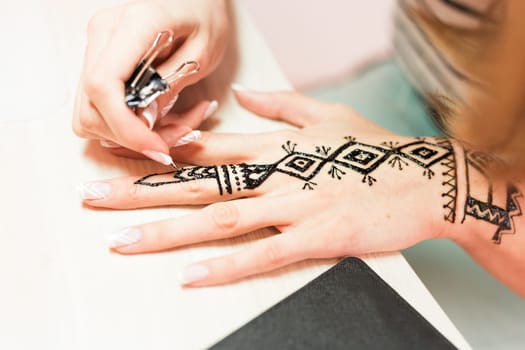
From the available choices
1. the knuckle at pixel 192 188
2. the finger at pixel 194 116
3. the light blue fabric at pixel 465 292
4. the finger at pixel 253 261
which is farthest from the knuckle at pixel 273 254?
the light blue fabric at pixel 465 292

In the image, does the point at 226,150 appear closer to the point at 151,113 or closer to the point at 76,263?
the point at 151,113

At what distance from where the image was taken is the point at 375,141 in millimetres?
727

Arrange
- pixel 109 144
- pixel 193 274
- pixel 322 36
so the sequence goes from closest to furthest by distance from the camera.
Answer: pixel 193 274 < pixel 109 144 < pixel 322 36

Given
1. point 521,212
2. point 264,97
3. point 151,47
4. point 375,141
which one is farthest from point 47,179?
point 521,212

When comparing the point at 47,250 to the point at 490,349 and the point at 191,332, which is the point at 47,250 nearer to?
the point at 191,332

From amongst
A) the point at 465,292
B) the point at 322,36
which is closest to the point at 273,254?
the point at 465,292

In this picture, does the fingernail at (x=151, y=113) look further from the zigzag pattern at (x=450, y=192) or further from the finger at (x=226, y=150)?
the zigzag pattern at (x=450, y=192)

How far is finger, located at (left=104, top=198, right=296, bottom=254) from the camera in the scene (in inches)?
22.7

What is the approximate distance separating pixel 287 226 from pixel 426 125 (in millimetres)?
455

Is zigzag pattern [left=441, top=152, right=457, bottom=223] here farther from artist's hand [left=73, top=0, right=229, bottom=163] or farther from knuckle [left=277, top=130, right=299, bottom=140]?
artist's hand [left=73, top=0, right=229, bottom=163]

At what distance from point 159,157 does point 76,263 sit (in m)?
0.15

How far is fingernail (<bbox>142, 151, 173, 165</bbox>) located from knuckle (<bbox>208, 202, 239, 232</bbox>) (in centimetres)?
8

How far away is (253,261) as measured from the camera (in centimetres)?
58

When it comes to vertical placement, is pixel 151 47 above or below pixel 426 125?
above
